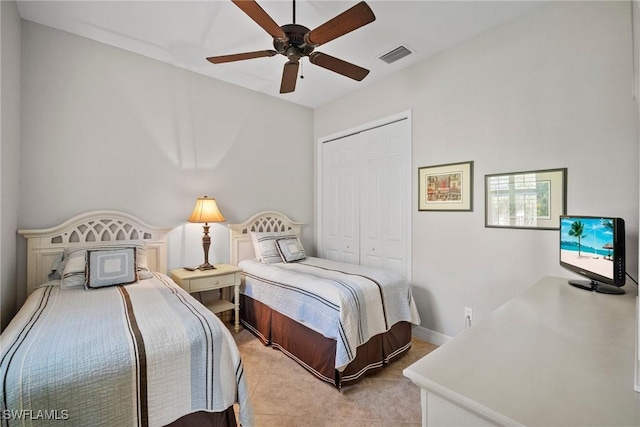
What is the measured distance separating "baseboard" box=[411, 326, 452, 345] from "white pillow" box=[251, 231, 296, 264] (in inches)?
66.3

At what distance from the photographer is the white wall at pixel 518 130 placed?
1.85 meters

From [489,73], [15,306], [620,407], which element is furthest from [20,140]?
[489,73]

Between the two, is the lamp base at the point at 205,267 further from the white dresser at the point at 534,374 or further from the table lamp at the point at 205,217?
the white dresser at the point at 534,374

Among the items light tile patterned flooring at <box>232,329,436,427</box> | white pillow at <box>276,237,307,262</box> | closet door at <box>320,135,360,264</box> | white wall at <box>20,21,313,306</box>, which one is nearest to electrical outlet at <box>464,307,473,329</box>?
light tile patterned flooring at <box>232,329,436,427</box>

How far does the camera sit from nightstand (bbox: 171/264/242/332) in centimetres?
265

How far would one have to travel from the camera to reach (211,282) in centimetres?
277

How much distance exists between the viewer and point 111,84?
266cm

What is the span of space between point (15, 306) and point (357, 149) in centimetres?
360

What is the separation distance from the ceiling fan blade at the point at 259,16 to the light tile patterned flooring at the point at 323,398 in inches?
96.8

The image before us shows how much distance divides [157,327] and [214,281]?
1439mm

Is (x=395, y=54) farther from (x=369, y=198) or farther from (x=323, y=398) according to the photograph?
(x=323, y=398)

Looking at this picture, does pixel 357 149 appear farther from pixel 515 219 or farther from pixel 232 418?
pixel 232 418

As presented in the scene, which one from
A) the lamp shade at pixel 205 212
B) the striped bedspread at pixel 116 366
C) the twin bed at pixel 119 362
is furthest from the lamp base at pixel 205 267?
the striped bedspread at pixel 116 366

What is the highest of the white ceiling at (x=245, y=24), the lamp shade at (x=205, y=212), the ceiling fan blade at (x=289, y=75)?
the white ceiling at (x=245, y=24)
